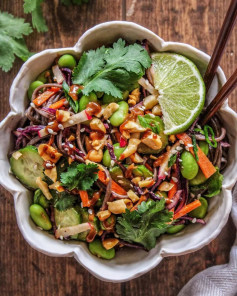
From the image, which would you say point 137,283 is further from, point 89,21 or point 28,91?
point 89,21

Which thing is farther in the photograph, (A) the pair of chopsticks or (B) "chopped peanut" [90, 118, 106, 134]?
(B) "chopped peanut" [90, 118, 106, 134]

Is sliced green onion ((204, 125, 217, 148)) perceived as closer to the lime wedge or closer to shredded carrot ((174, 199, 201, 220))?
the lime wedge

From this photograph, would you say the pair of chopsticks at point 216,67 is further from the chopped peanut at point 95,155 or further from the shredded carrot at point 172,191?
the chopped peanut at point 95,155

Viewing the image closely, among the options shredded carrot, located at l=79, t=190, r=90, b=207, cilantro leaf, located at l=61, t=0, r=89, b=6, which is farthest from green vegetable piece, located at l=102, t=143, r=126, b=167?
cilantro leaf, located at l=61, t=0, r=89, b=6

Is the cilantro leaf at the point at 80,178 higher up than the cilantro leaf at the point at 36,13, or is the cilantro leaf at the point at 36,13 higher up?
the cilantro leaf at the point at 36,13

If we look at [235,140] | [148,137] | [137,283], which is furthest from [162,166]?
[137,283]

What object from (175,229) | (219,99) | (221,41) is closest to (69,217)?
(175,229)

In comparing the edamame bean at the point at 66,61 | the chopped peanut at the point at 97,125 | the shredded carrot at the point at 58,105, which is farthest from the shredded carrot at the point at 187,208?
the edamame bean at the point at 66,61
